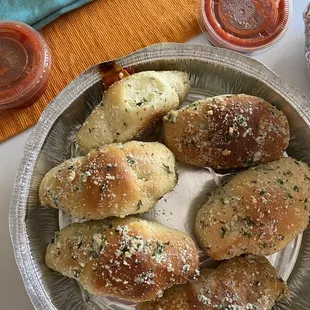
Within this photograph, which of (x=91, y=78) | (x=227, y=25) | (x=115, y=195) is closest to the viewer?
(x=115, y=195)

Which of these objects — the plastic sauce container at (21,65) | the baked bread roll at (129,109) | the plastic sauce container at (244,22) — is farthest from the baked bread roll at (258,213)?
the plastic sauce container at (21,65)

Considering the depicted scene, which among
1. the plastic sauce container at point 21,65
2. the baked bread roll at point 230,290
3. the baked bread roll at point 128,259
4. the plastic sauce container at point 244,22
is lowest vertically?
the baked bread roll at point 230,290

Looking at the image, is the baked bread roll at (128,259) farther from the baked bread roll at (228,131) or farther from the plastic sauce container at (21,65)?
the plastic sauce container at (21,65)

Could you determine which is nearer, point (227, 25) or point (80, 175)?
point (80, 175)

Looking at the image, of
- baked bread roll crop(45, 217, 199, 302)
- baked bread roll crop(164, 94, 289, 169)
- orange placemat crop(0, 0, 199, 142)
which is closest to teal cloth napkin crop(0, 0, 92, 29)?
orange placemat crop(0, 0, 199, 142)

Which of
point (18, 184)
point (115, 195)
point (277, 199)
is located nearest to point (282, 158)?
point (277, 199)

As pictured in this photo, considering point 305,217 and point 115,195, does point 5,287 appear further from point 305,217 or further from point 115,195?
point 305,217

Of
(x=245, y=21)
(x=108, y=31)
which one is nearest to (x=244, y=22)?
(x=245, y=21)

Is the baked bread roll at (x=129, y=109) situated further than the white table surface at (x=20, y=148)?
No
